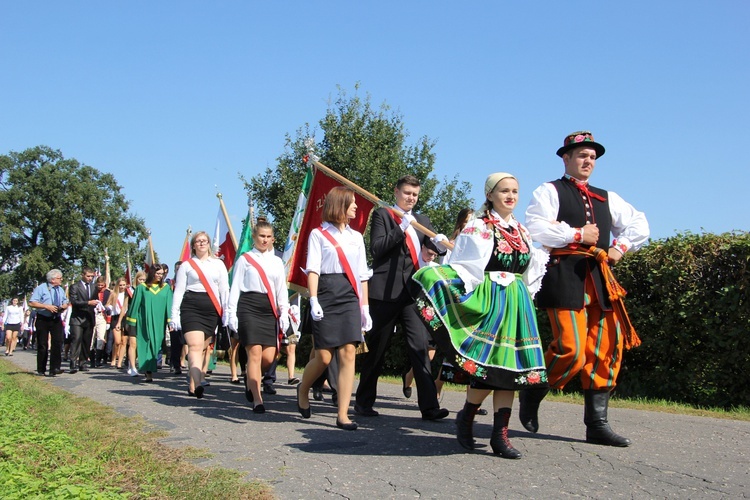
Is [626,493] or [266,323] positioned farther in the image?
[266,323]

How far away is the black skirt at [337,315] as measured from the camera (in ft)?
21.6

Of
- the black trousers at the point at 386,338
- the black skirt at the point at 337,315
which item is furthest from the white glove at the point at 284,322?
the black skirt at the point at 337,315

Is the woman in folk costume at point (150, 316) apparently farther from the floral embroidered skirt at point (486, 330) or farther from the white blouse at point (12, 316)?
the white blouse at point (12, 316)

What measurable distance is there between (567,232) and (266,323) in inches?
144

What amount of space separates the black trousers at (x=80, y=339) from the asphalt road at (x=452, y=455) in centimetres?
702

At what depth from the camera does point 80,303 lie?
47.8 feet

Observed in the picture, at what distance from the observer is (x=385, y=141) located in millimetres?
23797

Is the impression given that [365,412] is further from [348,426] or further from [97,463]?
[97,463]

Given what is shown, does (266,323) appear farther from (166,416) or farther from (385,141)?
(385,141)

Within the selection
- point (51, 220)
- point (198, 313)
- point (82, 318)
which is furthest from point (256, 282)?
point (51, 220)

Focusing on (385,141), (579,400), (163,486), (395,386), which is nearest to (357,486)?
(163,486)

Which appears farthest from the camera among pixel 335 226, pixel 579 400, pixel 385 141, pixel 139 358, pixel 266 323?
pixel 385 141

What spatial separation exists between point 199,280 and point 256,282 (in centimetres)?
156

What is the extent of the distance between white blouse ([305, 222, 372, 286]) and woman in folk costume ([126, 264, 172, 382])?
631 cm
